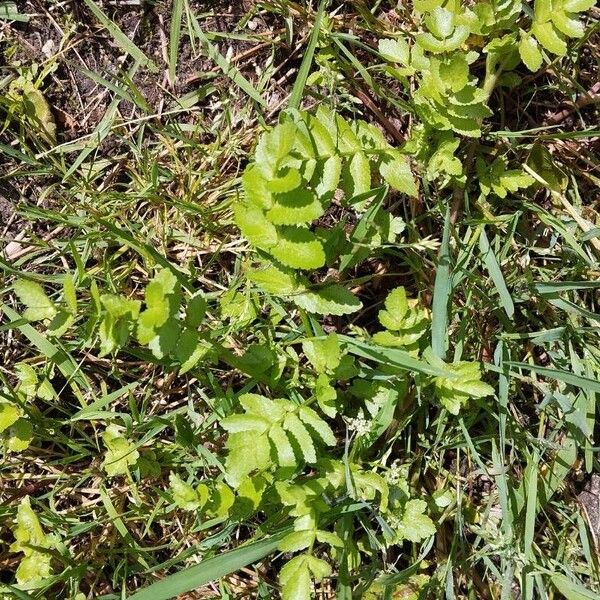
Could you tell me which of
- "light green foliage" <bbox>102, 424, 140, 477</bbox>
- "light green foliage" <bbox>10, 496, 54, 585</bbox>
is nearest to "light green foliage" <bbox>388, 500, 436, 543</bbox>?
"light green foliage" <bbox>102, 424, 140, 477</bbox>

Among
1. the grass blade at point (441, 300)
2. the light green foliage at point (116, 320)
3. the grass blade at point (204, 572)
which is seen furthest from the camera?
the grass blade at point (441, 300)

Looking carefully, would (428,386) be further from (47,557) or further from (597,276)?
(47,557)

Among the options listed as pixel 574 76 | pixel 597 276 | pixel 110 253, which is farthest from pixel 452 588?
pixel 574 76

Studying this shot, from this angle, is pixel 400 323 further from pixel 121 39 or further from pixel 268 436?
pixel 121 39

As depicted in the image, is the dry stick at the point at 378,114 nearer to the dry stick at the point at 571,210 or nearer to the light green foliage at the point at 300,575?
the dry stick at the point at 571,210

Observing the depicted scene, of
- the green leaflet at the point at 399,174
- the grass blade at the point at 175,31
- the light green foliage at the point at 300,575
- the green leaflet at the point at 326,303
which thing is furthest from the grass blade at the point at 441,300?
the grass blade at the point at 175,31

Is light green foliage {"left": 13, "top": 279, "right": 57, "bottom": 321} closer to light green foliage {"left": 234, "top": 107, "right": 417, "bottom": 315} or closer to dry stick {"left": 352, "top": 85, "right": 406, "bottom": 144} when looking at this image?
light green foliage {"left": 234, "top": 107, "right": 417, "bottom": 315}
